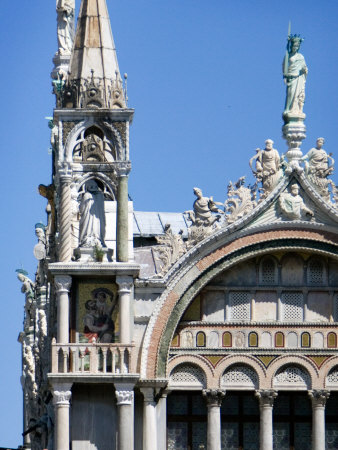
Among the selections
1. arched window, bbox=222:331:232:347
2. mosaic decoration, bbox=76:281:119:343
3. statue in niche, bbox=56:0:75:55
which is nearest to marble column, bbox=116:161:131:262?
mosaic decoration, bbox=76:281:119:343

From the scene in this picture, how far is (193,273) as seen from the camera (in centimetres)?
4641

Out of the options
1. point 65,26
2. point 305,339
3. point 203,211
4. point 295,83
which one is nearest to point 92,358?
point 203,211

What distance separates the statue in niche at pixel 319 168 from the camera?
153ft

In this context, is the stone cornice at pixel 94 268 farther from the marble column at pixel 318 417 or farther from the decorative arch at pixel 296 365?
the marble column at pixel 318 417

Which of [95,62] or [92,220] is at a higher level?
[95,62]

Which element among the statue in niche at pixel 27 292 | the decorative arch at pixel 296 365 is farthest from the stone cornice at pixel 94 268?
the statue in niche at pixel 27 292

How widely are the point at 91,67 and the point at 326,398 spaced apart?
6945 millimetres

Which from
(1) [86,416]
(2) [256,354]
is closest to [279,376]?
(2) [256,354]

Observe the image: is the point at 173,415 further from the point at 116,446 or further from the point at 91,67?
the point at 91,67

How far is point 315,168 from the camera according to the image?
46750 mm

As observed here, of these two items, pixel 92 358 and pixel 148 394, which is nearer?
pixel 92 358

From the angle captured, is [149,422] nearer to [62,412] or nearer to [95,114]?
[62,412]

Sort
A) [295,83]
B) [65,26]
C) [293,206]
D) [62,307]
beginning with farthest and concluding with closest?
[65,26] < [295,83] < [293,206] < [62,307]

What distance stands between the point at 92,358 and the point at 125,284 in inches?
53.3
